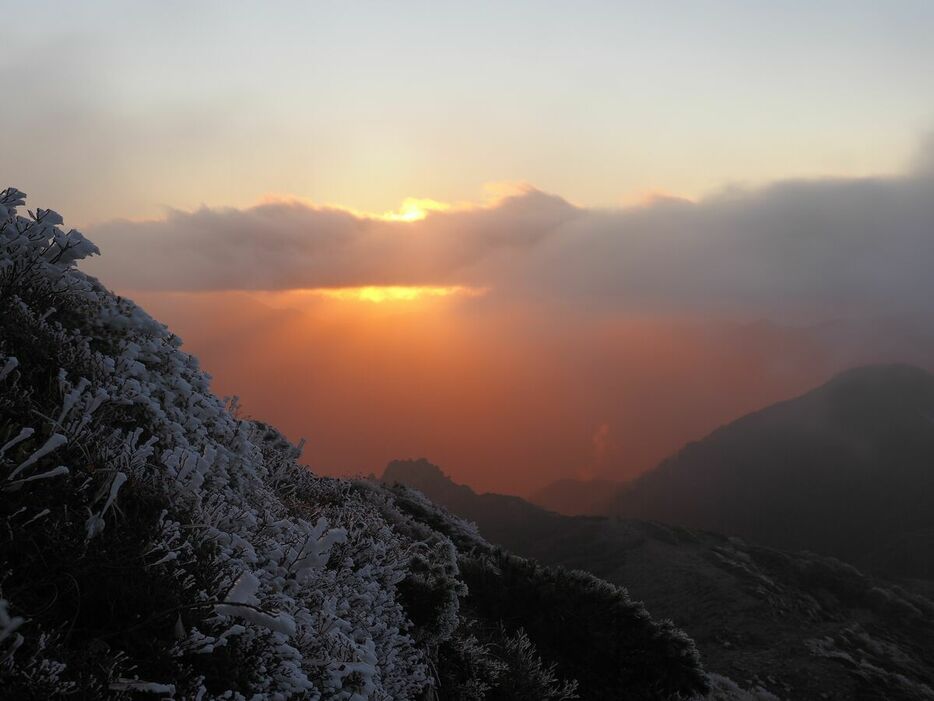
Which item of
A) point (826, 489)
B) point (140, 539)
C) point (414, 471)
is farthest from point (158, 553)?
point (826, 489)

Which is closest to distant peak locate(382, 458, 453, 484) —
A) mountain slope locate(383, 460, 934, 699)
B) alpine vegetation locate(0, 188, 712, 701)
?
mountain slope locate(383, 460, 934, 699)

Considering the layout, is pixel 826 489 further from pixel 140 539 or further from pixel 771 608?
pixel 140 539

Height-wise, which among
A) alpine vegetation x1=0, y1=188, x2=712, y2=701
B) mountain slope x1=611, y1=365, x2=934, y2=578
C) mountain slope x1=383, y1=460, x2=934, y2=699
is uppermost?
alpine vegetation x1=0, y1=188, x2=712, y2=701

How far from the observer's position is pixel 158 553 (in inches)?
184

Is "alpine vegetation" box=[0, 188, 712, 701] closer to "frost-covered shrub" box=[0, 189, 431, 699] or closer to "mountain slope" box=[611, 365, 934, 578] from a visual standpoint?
"frost-covered shrub" box=[0, 189, 431, 699]

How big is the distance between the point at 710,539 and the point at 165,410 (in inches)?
2305

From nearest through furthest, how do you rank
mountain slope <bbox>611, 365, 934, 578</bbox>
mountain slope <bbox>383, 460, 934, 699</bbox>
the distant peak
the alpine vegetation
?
the alpine vegetation, mountain slope <bbox>383, 460, 934, 699</bbox>, mountain slope <bbox>611, 365, 934, 578</bbox>, the distant peak

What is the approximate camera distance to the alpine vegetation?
391 cm

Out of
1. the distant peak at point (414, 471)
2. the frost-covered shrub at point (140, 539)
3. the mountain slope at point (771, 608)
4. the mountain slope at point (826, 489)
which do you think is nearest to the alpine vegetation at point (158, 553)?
the frost-covered shrub at point (140, 539)

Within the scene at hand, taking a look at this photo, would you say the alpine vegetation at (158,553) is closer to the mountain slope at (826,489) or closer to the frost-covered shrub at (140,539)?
the frost-covered shrub at (140,539)

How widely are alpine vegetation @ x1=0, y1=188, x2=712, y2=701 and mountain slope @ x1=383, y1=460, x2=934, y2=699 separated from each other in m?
19.0

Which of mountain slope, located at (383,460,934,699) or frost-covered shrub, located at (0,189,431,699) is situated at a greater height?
frost-covered shrub, located at (0,189,431,699)

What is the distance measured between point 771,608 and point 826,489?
14484cm

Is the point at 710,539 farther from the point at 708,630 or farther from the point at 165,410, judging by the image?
the point at 165,410
